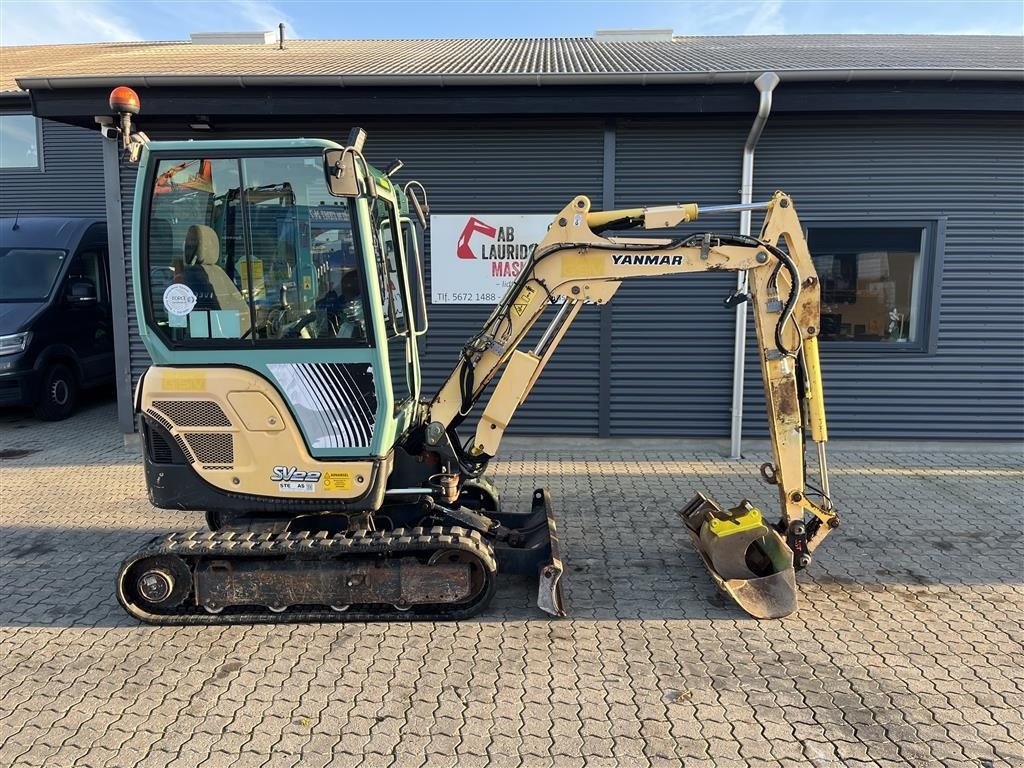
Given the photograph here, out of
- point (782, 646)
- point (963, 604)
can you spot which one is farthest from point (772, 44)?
point (782, 646)

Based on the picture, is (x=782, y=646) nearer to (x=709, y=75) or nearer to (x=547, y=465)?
(x=547, y=465)

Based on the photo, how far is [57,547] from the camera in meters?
4.97

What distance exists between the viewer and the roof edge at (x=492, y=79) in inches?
252

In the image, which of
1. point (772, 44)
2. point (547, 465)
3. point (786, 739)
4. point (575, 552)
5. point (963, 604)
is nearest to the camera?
point (786, 739)

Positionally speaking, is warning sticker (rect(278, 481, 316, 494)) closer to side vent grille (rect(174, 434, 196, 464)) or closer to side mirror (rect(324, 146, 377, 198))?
side vent grille (rect(174, 434, 196, 464))

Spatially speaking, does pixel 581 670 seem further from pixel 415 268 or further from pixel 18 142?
pixel 18 142

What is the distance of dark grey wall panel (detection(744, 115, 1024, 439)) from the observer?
23.4 ft

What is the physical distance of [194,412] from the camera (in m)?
3.71

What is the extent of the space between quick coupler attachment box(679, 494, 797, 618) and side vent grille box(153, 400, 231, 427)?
3031 millimetres

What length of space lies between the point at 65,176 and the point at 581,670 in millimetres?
13558

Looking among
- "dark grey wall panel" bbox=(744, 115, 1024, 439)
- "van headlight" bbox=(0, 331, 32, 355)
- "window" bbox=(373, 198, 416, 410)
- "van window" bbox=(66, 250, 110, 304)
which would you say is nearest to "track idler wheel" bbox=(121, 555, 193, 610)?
"window" bbox=(373, 198, 416, 410)

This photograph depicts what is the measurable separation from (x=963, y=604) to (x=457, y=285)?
17.8 ft

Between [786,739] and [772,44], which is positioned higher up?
[772,44]

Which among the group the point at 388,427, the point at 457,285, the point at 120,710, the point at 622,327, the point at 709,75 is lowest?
the point at 120,710
